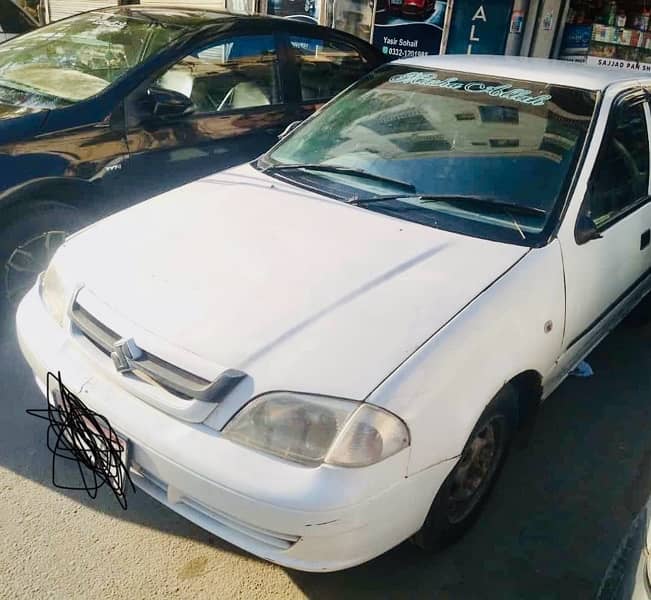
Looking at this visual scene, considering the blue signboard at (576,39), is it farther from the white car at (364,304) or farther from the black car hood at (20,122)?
the black car hood at (20,122)

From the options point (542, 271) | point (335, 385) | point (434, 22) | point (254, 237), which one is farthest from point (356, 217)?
point (434, 22)

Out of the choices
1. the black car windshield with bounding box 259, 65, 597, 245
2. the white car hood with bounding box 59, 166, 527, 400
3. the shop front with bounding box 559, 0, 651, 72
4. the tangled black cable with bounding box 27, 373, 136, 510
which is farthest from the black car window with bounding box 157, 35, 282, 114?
the shop front with bounding box 559, 0, 651, 72

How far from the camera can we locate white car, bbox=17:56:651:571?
190cm

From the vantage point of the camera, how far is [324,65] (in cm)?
495

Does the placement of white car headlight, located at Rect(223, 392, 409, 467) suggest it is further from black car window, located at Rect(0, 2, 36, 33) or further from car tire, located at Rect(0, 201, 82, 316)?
black car window, located at Rect(0, 2, 36, 33)

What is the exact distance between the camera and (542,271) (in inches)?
96.3

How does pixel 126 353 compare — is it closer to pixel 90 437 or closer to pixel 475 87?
pixel 90 437

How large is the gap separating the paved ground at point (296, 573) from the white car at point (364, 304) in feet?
0.64

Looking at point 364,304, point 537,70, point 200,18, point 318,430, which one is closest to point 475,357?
point 364,304

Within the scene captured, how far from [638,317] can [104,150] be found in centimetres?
344

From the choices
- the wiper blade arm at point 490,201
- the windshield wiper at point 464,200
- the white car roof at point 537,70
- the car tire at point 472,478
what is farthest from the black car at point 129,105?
the car tire at point 472,478

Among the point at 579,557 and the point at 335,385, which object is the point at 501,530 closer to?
the point at 579,557

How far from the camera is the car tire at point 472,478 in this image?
2.19m

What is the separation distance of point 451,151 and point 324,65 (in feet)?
7.60
